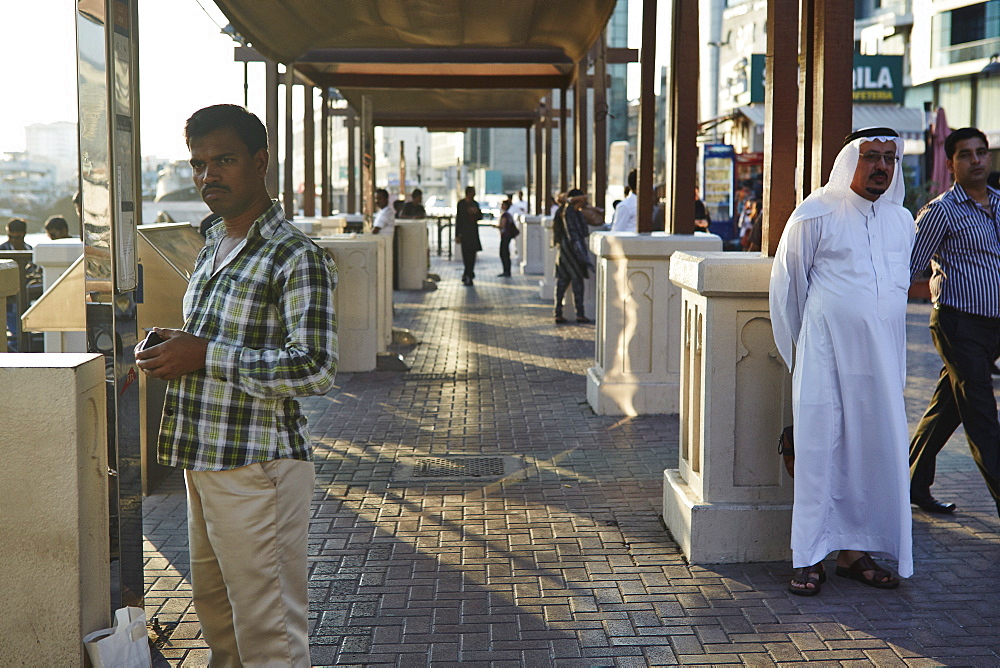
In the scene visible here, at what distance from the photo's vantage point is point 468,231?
2356cm

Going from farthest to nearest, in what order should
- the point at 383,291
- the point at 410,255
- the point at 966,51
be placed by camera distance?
the point at 966,51
the point at 410,255
the point at 383,291

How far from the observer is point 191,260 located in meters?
6.63

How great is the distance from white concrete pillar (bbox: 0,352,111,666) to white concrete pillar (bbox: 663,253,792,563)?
112 inches

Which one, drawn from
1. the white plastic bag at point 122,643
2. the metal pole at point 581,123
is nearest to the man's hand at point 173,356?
the white plastic bag at point 122,643

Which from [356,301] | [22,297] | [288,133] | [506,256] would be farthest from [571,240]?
[506,256]

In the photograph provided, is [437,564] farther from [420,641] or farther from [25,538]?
[25,538]

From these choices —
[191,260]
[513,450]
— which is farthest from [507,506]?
[191,260]

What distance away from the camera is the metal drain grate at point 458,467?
6895 mm

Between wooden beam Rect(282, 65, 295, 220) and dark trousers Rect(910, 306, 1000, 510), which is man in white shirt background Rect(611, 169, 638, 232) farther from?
dark trousers Rect(910, 306, 1000, 510)

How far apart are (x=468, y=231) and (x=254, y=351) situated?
2064 cm

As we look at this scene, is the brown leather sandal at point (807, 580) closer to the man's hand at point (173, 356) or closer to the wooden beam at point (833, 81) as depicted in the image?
the wooden beam at point (833, 81)

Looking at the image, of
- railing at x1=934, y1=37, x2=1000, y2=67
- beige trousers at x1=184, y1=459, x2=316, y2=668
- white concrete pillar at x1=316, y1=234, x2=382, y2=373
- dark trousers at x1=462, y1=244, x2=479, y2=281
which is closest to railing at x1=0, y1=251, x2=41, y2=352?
white concrete pillar at x1=316, y1=234, x2=382, y2=373

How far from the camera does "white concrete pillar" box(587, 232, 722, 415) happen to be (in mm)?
8703

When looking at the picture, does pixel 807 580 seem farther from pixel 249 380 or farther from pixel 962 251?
pixel 249 380
